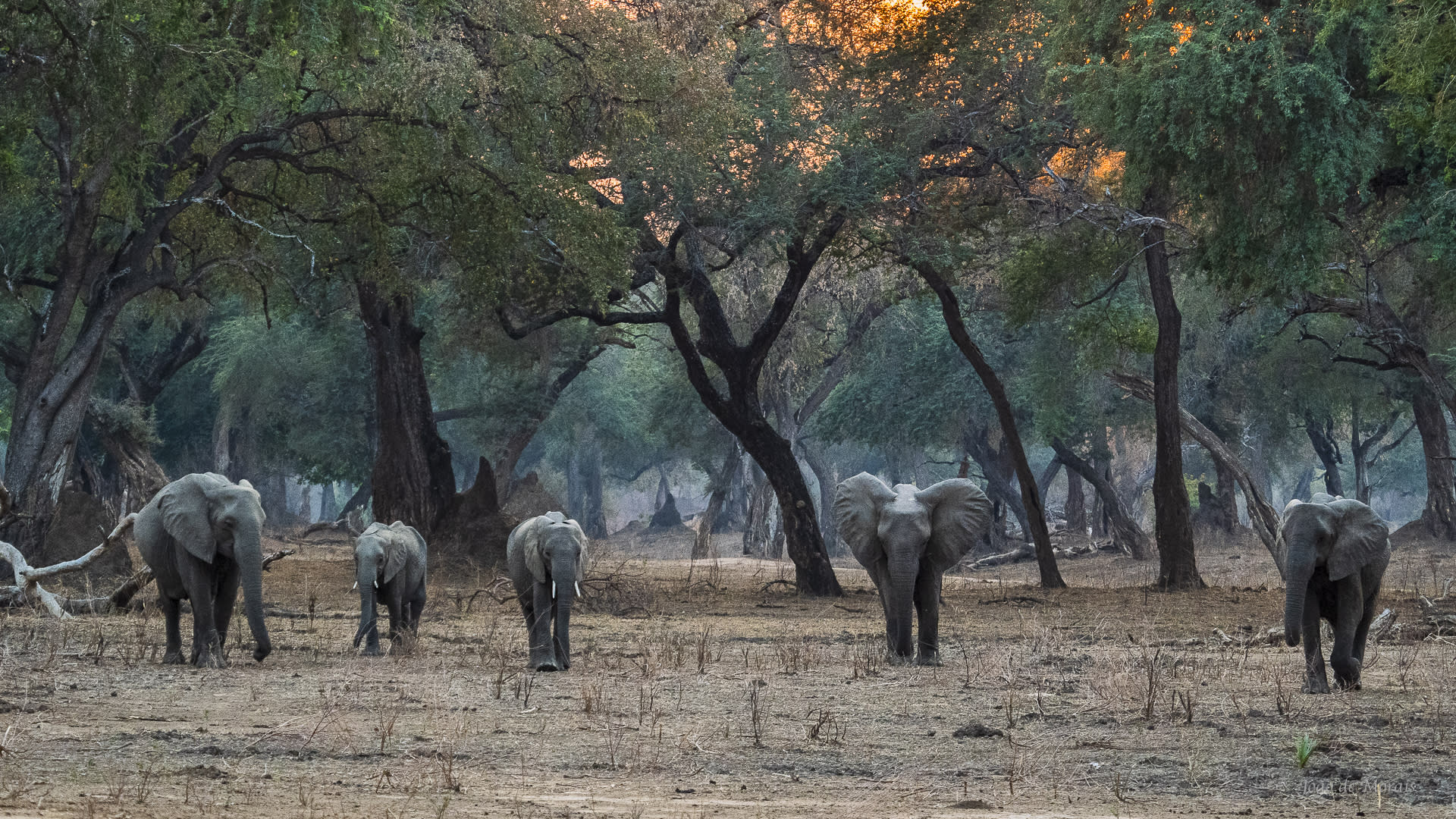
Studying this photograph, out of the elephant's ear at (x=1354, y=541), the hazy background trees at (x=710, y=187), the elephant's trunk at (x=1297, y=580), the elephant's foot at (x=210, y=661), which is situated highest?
the hazy background trees at (x=710, y=187)

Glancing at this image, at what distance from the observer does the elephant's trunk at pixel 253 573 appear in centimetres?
1196

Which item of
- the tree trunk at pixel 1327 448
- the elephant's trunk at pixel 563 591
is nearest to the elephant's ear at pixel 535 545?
the elephant's trunk at pixel 563 591

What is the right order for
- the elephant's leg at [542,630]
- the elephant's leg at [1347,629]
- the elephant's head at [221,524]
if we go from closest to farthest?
the elephant's leg at [1347,629]
the elephant's head at [221,524]
the elephant's leg at [542,630]

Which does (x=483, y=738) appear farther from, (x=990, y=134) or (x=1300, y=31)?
(x=990, y=134)

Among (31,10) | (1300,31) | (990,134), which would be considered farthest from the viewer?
(990,134)

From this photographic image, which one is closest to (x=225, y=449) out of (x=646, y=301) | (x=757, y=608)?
(x=646, y=301)

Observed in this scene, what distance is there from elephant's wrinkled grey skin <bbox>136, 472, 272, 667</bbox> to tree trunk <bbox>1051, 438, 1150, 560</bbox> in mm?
29869

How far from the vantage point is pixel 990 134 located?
24125 millimetres

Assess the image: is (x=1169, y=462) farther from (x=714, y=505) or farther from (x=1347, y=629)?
(x=714, y=505)

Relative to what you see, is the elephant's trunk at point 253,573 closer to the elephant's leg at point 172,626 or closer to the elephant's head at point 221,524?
the elephant's head at point 221,524

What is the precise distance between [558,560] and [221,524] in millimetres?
2655

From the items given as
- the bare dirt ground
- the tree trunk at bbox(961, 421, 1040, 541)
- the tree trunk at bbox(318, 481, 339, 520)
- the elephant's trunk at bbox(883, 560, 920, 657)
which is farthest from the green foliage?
the elephant's trunk at bbox(883, 560, 920, 657)

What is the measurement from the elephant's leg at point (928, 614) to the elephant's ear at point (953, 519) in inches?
5.4

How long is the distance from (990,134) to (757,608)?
8.09 meters
